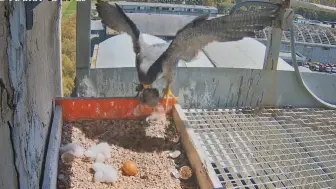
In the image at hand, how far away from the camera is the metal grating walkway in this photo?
199cm

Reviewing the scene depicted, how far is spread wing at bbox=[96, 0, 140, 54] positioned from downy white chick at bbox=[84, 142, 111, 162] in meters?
0.93

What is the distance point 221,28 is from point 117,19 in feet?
Answer: 2.88

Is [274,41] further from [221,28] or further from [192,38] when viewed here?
[192,38]

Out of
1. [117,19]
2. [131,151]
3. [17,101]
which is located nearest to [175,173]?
[131,151]

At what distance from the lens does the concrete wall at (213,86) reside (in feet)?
8.92

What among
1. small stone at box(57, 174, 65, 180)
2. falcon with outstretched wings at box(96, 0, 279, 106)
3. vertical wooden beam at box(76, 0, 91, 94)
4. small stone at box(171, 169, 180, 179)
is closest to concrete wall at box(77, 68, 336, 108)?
vertical wooden beam at box(76, 0, 91, 94)

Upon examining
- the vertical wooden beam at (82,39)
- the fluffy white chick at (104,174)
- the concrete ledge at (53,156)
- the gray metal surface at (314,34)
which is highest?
the vertical wooden beam at (82,39)

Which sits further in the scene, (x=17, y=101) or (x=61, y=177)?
(x=61, y=177)

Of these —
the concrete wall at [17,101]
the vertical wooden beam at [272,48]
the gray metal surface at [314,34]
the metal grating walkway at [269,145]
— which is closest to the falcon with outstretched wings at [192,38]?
the vertical wooden beam at [272,48]

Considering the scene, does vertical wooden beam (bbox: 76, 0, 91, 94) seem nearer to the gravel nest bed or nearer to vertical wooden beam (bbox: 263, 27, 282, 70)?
the gravel nest bed

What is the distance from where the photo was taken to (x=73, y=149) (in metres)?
2.05

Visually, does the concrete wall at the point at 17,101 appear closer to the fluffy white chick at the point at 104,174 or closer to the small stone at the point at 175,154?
the fluffy white chick at the point at 104,174

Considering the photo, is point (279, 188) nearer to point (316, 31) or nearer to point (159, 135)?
point (159, 135)

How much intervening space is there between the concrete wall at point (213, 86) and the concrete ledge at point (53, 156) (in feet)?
1.52
